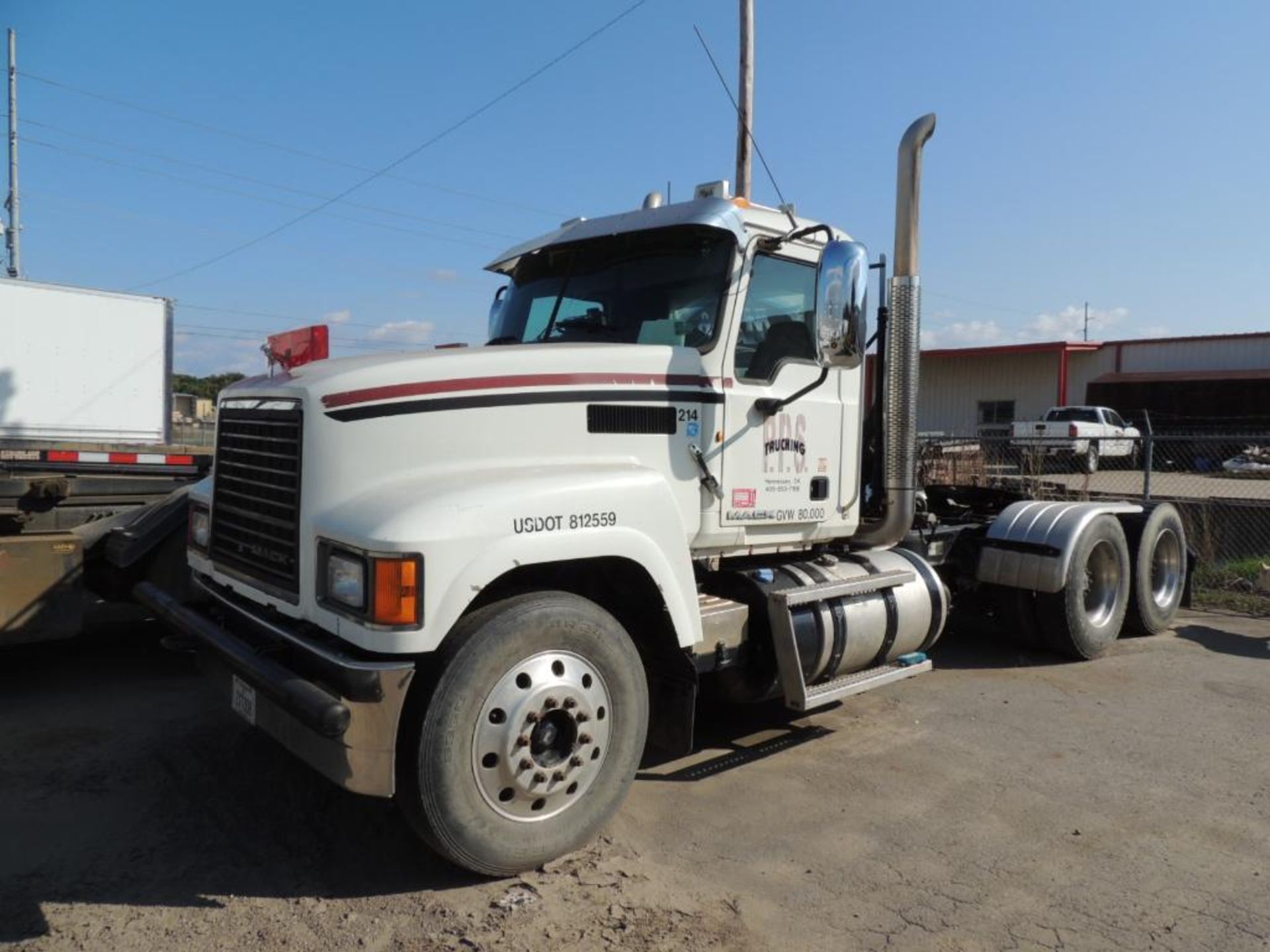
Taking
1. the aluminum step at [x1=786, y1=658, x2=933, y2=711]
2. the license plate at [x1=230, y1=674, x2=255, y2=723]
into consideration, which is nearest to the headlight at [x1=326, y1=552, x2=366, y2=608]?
the license plate at [x1=230, y1=674, x2=255, y2=723]

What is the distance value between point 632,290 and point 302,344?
3.54 m

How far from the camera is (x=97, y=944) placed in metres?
3.05

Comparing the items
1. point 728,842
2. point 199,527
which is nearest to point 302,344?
point 199,527

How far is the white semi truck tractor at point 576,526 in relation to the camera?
3.26 meters

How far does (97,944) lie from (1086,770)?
175 inches

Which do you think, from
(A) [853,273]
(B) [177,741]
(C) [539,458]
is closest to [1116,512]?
(A) [853,273]

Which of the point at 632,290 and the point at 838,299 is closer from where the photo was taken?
the point at 838,299

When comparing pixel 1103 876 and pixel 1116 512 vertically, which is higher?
pixel 1116 512

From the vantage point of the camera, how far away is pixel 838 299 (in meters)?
4.26

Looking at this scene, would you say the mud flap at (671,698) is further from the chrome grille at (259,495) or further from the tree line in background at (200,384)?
the tree line in background at (200,384)

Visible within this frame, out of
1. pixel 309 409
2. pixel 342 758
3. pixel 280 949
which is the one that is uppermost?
pixel 309 409

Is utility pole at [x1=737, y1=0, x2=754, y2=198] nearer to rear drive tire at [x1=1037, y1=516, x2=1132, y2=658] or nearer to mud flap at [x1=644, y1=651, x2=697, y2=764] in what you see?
rear drive tire at [x1=1037, y1=516, x2=1132, y2=658]

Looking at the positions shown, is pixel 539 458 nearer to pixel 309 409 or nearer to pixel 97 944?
pixel 309 409

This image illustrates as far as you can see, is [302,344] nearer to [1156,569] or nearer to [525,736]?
[525,736]
